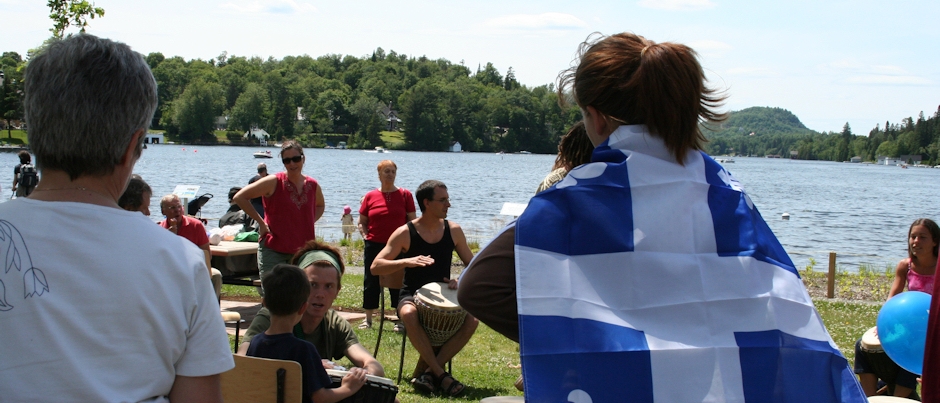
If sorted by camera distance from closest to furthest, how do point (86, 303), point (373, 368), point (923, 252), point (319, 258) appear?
point (86, 303)
point (373, 368)
point (319, 258)
point (923, 252)

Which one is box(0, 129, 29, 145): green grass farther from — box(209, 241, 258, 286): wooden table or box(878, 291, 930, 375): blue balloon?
box(878, 291, 930, 375): blue balloon

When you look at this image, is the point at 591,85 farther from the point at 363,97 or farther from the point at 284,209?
the point at 363,97

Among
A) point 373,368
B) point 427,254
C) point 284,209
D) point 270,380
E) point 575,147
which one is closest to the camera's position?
point 270,380

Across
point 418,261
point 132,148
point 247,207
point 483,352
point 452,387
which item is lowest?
point 483,352

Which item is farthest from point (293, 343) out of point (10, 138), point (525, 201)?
point (10, 138)

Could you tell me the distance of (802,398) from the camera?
158cm

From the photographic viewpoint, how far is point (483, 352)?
736 centimetres

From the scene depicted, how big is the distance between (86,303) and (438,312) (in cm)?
448

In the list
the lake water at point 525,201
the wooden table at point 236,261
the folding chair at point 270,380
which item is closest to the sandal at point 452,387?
the folding chair at point 270,380

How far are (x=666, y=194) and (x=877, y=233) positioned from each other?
33955mm

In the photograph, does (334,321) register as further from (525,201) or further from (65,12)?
(525,201)

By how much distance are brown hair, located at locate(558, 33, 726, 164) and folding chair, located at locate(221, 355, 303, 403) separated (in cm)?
190

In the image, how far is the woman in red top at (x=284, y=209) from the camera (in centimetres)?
711

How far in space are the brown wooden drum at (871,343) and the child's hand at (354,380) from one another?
3.57 meters
